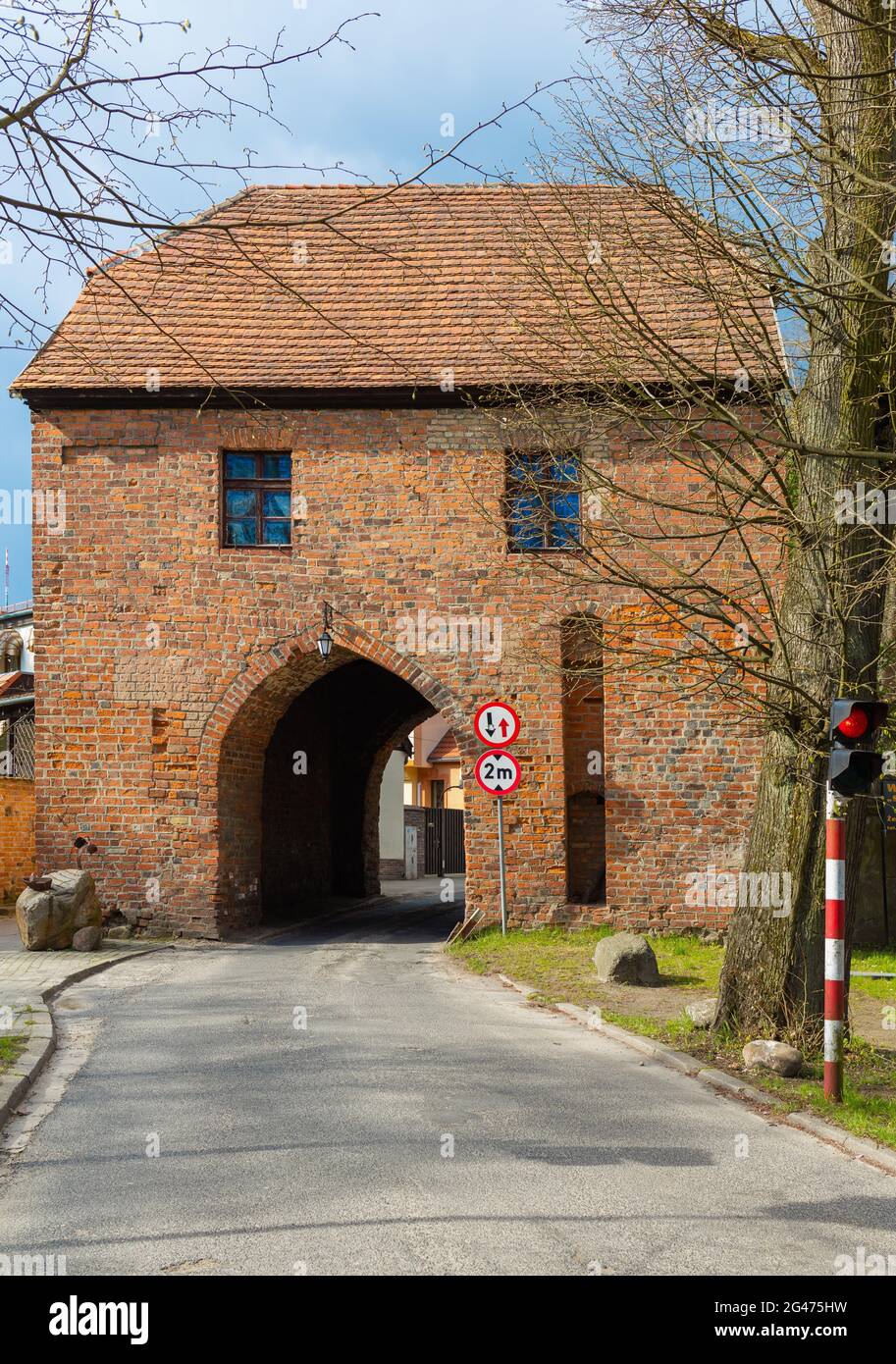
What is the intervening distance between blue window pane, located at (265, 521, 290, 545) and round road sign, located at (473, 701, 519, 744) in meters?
3.62

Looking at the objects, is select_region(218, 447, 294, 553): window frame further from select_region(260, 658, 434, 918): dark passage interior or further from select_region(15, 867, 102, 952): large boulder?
select_region(15, 867, 102, 952): large boulder

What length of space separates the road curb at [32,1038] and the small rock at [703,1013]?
178 inches

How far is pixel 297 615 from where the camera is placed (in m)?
Answer: 16.8

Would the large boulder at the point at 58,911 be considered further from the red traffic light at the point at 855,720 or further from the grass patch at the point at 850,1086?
the red traffic light at the point at 855,720

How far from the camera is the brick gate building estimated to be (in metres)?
16.4

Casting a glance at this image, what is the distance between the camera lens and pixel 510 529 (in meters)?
17.0

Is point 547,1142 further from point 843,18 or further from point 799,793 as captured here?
point 843,18

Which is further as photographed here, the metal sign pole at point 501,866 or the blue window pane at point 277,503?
the blue window pane at point 277,503

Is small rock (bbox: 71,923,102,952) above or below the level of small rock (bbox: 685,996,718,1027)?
below

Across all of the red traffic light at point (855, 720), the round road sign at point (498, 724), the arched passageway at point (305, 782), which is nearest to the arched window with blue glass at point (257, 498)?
the arched passageway at point (305, 782)

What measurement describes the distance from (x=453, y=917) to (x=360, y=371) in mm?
9723

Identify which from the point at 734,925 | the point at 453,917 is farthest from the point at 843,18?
the point at 453,917

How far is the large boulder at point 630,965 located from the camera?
12.5 meters

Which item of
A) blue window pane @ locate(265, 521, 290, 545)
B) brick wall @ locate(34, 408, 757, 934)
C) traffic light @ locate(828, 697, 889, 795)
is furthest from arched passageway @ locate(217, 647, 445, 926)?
traffic light @ locate(828, 697, 889, 795)
